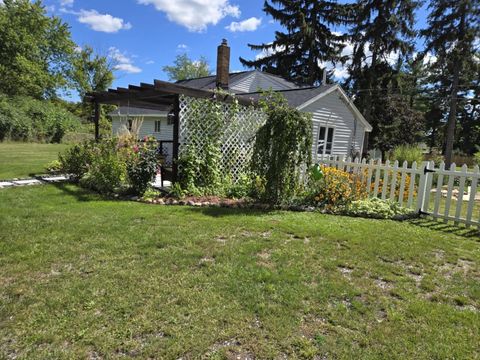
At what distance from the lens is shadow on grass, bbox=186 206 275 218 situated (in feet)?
18.1

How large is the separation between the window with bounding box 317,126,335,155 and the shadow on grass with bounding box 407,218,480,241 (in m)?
9.81

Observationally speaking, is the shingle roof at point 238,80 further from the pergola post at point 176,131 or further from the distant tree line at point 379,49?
the pergola post at point 176,131

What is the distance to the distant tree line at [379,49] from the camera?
782 inches

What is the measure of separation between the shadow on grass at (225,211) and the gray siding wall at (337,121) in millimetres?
8858

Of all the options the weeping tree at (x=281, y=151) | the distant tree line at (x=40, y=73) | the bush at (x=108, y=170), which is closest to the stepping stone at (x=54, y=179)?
the bush at (x=108, y=170)

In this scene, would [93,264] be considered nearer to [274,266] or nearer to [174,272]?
[174,272]

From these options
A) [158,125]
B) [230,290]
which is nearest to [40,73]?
[158,125]

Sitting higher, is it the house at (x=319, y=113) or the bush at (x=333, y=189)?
the house at (x=319, y=113)

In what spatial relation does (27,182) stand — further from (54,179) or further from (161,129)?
(161,129)

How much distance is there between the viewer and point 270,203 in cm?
630

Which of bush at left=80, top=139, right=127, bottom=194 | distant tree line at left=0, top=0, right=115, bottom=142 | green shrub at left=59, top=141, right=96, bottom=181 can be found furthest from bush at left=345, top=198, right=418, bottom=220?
distant tree line at left=0, top=0, right=115, bottom=142

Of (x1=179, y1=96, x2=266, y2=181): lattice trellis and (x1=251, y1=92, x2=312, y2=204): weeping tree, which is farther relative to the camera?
(x1=179, y1=96, x2=266, y2=181): lattice trellis

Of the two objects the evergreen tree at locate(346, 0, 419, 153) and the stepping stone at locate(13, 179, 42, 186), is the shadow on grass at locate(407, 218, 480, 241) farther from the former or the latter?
the evergreen tree at locate(346, 0, 419, 153)

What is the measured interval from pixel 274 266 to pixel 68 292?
1.94 meters
